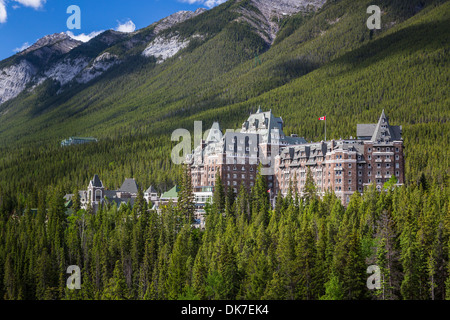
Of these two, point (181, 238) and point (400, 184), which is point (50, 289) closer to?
point (181, 238)

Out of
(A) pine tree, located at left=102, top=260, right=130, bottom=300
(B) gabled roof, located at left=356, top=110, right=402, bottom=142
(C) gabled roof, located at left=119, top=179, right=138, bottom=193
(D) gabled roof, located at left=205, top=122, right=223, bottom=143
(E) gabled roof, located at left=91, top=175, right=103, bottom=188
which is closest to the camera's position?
(A) pine tree, located at left=102, top=260, right=130, bottom=300

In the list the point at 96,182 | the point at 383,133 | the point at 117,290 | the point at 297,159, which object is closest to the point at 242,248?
the point at 117,290

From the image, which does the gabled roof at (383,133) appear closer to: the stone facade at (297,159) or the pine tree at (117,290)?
A: the stone facade at (297,159)

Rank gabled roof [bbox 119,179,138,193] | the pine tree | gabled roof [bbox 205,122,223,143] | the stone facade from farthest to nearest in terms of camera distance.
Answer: gabled roof [bbox 119,179,138,193]
gabled roof [bbox 205,122,223,143]
the stone facade
the pine tree

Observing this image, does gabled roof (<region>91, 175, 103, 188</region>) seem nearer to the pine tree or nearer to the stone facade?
the stone facade

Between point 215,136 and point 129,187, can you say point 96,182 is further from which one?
point 215,136

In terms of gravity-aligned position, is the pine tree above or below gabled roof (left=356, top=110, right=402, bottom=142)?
below

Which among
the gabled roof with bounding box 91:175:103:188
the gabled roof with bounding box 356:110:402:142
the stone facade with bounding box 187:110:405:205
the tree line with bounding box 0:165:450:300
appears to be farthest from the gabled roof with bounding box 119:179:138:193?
the gabled roof with bounding box 356:110:402:142

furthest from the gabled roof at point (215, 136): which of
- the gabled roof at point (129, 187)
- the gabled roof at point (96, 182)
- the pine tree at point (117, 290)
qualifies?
the pine tree at point (117, 290)

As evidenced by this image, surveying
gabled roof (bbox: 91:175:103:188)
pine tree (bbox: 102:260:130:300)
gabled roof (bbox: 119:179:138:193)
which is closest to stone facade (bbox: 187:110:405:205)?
gabled roof (bbox: 119:179:138:193)

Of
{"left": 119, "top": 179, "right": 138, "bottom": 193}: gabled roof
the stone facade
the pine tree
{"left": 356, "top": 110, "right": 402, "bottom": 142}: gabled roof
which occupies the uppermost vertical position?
{"left": 356, "top": 110, "right": 402, "bottom": 142}: gabled roof

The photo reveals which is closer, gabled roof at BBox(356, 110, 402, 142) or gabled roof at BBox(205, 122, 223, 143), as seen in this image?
gabled roof at BBox(356, 110, 402, 142)
